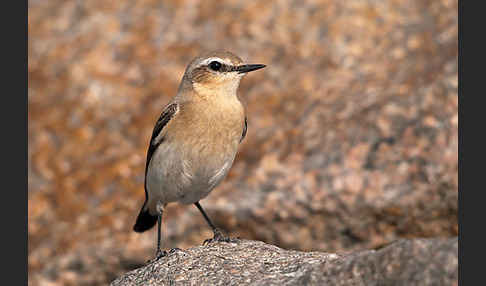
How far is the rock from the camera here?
5609mm

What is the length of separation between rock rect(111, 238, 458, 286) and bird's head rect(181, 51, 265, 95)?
6.34 ft

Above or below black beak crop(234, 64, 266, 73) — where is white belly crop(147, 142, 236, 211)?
below

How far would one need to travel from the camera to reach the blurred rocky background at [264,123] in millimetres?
11719

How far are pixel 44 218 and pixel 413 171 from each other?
631 cm

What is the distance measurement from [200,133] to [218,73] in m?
0.87

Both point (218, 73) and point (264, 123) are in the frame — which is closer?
point (218, 73)

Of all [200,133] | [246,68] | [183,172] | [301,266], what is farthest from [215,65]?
[301,266]

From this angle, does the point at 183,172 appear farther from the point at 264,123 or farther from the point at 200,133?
the point at 264,123

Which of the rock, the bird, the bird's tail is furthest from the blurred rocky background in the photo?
the rock

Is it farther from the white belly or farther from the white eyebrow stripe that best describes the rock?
the white eyebrow stripe

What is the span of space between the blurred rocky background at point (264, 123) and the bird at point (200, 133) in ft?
8.61

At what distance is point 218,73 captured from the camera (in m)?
9.56

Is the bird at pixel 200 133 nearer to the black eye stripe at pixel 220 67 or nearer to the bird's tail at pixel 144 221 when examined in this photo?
the black eye stripe at pixel 220 67

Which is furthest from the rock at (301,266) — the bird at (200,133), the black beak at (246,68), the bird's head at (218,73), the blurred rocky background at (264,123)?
the blurred rocky background at (264,123)
